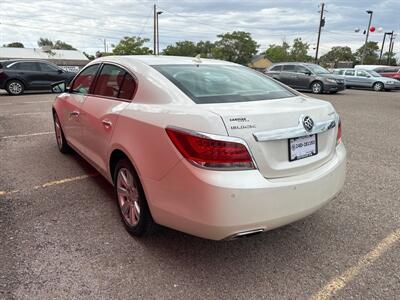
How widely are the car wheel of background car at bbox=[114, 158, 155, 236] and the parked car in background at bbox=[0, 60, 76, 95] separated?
47.0ft

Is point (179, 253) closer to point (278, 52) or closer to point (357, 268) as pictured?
point (357, 268)

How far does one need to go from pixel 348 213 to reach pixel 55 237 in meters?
2.84

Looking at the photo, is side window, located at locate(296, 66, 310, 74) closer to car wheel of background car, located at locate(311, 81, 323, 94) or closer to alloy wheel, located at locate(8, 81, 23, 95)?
car wheel of background car, located at locate(311, 81, 323, 94)

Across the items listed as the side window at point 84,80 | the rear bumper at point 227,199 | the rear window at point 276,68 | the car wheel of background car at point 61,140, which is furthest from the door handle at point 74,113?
the rear window at point 276,68

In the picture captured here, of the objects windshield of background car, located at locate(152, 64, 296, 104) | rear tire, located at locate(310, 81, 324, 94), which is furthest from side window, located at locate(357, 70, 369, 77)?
windshield of background car, located at locate(152, 64, 296, 104)

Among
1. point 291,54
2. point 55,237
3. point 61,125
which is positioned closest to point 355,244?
point 55,237

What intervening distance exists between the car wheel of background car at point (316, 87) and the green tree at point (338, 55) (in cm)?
7669

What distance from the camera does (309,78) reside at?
1816cm

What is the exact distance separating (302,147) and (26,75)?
15.7 metres

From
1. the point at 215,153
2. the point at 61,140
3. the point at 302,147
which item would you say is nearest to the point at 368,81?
the point at 61,140

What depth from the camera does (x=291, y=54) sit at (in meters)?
84.4

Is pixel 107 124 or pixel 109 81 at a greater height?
pixel 109 81

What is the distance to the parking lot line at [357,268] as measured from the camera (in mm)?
2451

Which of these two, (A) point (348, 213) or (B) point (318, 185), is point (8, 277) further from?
(A) point (348, 213)
